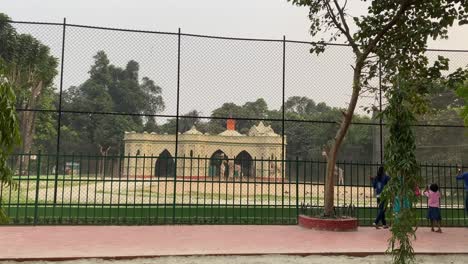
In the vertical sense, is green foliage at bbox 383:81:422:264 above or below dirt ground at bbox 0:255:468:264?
above

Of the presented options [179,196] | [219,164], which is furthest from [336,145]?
[219,164]

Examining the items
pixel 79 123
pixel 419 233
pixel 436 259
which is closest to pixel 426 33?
pixel 419 233

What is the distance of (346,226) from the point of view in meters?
9.38

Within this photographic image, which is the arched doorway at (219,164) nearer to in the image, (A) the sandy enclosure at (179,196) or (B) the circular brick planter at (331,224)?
(A) the sandy enclosure at (179,196)

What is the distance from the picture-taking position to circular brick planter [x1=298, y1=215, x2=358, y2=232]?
30.5 feet

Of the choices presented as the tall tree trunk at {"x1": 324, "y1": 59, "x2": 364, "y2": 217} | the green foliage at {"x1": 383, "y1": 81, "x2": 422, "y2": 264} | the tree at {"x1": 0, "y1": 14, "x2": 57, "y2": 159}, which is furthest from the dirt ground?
the tree at {"x1": 0, "y1": 14, "x2": 57, "y2": 159}

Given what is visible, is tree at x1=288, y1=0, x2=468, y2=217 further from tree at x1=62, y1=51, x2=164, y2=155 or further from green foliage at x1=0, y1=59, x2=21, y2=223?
tree at x1=62, y1=51, x2=164, y2=155

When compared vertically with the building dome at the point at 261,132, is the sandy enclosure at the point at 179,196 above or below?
below

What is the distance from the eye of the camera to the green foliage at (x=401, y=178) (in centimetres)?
518

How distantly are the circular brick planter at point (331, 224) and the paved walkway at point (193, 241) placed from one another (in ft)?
0.79

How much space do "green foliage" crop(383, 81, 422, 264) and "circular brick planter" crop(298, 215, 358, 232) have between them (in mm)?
3896

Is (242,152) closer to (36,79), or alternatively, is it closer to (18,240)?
(36,79)

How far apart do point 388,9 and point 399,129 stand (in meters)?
5.58

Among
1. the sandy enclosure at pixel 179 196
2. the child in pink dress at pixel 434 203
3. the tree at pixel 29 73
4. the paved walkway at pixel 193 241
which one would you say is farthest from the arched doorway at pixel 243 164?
the tree at pixel 29 73
